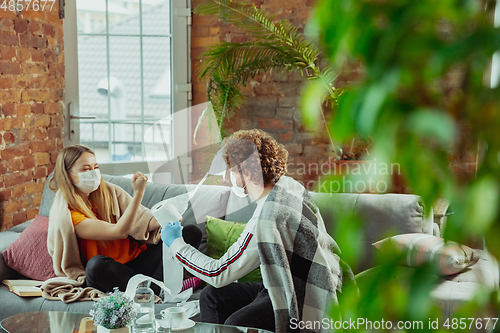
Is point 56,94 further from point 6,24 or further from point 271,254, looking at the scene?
point 271,254

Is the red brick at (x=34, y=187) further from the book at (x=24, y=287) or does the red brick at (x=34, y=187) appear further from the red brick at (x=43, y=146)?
the book at (x=24, y=287)

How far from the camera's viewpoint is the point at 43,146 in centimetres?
301

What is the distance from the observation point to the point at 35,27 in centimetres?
286

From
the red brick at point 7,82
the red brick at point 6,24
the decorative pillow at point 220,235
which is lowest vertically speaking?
the decorative pillow at point 220,235

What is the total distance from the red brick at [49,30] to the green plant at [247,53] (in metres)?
0.97

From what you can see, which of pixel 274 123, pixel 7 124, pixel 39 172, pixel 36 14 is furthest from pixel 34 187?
pixel 274 123

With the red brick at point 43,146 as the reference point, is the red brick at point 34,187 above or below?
below

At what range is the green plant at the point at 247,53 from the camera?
309 cm

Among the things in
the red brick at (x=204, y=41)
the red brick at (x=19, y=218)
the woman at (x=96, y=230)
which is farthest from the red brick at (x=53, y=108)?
the red brick at (x=204, y=41)

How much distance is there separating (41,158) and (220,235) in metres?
1.46

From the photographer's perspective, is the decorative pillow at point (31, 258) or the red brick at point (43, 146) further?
the red brick at point (43, 146)

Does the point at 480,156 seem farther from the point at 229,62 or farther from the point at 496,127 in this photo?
the point at 229,62

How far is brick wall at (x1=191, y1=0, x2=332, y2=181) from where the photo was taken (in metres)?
3.54

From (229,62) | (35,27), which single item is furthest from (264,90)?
(35,27)
